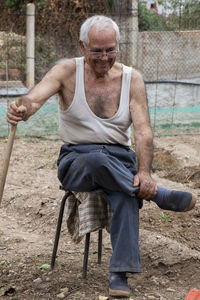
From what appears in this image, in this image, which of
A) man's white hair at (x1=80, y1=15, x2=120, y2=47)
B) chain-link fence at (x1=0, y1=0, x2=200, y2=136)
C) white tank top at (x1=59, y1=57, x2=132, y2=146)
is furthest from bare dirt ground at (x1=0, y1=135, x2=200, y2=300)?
chain-link fence at (x1=0, y1=0, x2=200, y2=136)

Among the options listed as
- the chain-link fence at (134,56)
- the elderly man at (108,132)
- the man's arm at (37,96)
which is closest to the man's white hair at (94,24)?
the elderly man at (108,132)

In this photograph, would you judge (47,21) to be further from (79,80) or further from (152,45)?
(79,80)

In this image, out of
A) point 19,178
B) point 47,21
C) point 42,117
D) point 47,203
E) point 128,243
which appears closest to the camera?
point 128,243

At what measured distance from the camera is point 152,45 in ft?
31.9

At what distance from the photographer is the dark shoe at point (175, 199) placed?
3478 millimetres

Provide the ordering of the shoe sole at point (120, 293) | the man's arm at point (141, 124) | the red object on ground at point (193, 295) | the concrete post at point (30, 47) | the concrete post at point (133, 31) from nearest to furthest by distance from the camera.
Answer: the red object on ground at point (193, 295)
the shoe sole at point (120, 293)
the man's arm at point (141, 124)
the concrete post at point (30, 47)
the concrete post at point (133, 31)

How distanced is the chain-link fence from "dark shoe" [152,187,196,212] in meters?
5.55

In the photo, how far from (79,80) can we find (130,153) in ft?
2.01

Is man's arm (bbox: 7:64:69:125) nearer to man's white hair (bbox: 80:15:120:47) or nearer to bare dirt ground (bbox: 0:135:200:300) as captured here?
man's white hair (bbox: 80:15:120:47)

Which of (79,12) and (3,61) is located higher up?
(79,12)

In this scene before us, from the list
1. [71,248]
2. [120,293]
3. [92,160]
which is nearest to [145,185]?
[92,160]

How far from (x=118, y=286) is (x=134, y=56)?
659 cm

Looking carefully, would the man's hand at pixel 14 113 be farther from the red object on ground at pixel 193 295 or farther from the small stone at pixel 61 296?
the red object on ground at pixel 193 295

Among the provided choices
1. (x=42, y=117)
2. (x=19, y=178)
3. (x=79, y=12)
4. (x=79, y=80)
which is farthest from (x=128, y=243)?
(x=79, y=12)
